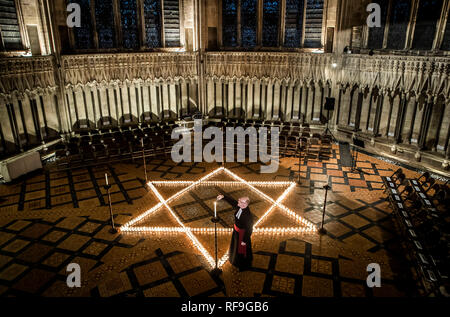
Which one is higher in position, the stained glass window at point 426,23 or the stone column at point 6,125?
the stained glass window at point 426,23

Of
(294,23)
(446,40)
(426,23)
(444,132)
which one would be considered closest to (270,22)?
(294,23)

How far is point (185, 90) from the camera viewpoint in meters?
15.9

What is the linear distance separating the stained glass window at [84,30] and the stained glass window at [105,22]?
333 millimetres

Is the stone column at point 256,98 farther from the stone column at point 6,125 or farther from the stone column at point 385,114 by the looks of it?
the stone column at point 6,125

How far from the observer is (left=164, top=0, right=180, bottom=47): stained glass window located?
14734mm

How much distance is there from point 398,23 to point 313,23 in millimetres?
3422

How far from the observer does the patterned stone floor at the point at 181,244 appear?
626cm

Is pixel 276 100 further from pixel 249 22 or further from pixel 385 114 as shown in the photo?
pixel 385 114

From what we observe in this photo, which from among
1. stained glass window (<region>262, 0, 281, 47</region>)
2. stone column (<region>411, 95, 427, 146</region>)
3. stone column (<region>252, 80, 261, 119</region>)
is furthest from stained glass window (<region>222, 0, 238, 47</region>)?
stone column (<region>411, 95, 427, 146</region>)

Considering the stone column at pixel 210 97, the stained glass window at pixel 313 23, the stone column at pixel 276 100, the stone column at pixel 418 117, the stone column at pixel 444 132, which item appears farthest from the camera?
the stone column at pixel 210 97

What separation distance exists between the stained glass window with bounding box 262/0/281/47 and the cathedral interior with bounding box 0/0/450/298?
2.8 inches

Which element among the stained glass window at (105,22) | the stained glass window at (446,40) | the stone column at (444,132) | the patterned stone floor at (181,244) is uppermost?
the stained glass window at (105,22)

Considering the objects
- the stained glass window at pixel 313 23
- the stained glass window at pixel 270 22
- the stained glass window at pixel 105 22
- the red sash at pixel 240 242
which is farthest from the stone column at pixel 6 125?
the stained glass window at pixel 313 23

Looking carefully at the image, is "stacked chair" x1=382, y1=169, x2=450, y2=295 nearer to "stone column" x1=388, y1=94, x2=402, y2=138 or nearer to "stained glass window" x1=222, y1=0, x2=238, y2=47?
"stone column" x1=388, y1=94, x2=402, y2=138
